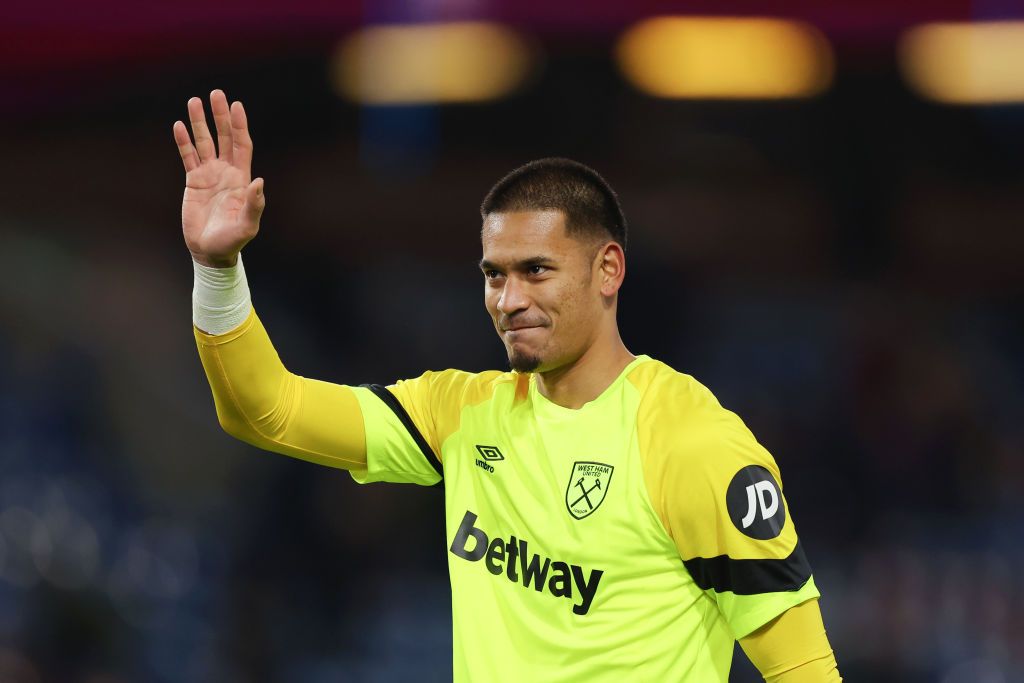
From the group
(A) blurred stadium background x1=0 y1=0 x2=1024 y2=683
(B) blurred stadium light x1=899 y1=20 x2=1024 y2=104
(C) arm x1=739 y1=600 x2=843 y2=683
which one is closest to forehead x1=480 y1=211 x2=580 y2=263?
(C) arm x1=739 y1=600 x2=843 y2=683

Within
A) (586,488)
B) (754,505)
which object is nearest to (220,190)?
(586,488)

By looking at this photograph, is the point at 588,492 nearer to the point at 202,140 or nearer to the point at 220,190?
the point at 220,190

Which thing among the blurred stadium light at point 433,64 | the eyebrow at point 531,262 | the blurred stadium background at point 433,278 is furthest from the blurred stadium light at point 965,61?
the eyebrow at point 531,262

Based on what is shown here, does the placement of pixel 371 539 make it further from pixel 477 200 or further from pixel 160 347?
pixel 477 200

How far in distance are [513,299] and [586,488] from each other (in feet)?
1.48

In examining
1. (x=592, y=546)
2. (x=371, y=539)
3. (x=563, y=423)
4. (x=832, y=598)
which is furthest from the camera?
(x=371, y=539)

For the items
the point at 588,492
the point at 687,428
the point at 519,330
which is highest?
the point at 519,330

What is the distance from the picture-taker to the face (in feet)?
9.13

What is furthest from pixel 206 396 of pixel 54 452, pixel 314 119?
pixel 314 119

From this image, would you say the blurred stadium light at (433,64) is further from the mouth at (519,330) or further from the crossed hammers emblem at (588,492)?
the crossed hammers emblem at (588,492)

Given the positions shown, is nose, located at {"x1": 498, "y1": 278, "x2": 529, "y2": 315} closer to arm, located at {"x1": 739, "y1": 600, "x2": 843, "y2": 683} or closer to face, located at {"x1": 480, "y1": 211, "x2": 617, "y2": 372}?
face, located at {"x1": 480, "y1": 211, "x2": 617, "y2": 372}

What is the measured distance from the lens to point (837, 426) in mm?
7809

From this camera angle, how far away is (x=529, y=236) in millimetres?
2809

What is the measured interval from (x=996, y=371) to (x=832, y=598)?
212 cm
